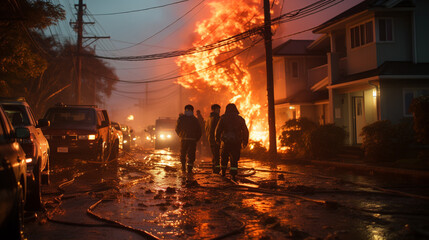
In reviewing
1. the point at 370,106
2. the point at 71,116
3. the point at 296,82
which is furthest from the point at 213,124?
the point at 296,82

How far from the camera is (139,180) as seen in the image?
12539 millimetres

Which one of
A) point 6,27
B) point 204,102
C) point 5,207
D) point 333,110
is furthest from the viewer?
point 204,102

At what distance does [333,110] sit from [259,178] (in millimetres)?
12719

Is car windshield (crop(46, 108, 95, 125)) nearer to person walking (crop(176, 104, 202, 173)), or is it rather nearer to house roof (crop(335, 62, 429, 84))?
person walking (crop(176, 104, 202, 173))

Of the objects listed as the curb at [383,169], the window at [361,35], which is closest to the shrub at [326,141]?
the curb at [383,169]

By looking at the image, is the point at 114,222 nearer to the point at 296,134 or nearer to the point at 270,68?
the point at 296,134

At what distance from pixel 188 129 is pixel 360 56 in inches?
464

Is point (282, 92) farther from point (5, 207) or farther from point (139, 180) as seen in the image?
point (5, 207)

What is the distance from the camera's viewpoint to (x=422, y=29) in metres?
21.0

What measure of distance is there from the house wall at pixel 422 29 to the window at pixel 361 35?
199cm

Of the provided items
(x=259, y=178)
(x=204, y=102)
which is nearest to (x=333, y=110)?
(x=259, y=178)

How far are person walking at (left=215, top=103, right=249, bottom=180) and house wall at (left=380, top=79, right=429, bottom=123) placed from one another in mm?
10144

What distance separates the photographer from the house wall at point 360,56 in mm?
21406

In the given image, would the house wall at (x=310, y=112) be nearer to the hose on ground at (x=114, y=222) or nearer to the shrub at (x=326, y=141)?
the shrub at (x=326, y=141)
